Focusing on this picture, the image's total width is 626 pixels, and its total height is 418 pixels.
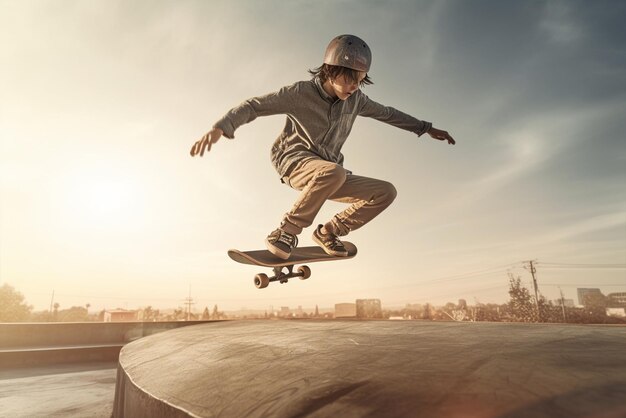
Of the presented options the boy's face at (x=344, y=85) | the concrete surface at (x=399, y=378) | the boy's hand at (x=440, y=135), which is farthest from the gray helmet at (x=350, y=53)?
the concrete surface at (x=399, y=378)

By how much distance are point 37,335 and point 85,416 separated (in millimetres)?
8875

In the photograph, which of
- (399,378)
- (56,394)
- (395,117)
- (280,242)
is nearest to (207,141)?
(280,242)

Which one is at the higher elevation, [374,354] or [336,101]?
[336,101]

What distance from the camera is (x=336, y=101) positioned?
486cm

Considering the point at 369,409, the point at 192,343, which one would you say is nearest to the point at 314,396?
the point at 369,409

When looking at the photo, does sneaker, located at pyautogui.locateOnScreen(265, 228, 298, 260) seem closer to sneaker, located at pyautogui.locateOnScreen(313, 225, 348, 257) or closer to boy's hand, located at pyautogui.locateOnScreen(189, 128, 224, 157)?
sneaker, located at pyautogui.locateOnScreen(313, 225, 348, 257)

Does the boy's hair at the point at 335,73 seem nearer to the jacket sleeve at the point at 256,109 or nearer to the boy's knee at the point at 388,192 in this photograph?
the jacket sleeve at the point at 256,109

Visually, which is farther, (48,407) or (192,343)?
(48,407)

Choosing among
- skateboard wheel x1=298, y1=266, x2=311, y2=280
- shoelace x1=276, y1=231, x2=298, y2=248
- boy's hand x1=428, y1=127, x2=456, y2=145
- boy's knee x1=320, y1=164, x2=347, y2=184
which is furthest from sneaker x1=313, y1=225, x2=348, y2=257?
boy's hand x1=428, y1=127, x2=456, y2=145

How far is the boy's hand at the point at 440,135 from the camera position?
571 cm

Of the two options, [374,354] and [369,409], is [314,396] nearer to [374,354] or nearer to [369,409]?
[369,409]

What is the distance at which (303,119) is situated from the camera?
4.80m

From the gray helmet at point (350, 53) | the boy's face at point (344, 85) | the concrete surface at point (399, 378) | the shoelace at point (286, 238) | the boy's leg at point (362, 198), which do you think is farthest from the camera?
the shoelace at point (286, 238)

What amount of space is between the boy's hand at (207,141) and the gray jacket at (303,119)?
0.10 m
